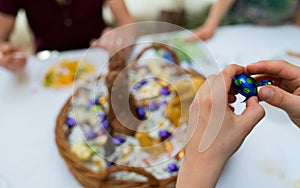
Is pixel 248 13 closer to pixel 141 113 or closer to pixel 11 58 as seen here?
pixel 141 113

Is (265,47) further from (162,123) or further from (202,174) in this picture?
(202,174)

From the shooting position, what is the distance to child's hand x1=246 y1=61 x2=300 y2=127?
43 centimetres

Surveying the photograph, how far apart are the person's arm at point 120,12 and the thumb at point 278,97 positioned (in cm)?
52

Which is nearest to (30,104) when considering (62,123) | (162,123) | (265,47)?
(62,123)

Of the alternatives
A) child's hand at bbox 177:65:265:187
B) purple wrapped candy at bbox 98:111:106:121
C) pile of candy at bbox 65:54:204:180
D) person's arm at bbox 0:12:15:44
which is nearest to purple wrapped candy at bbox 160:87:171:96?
pile of candy at bbox 65:54:204:180

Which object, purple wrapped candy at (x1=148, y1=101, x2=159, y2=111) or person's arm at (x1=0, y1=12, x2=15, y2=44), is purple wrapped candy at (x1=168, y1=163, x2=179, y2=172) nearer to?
purple wrapped candy at (x1=148, y1=101, x2=159, y2=111)

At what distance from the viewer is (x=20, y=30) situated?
1.40m

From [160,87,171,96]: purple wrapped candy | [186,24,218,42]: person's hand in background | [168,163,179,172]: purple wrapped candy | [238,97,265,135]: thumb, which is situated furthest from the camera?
[186,24,218,42]: person's hand in background

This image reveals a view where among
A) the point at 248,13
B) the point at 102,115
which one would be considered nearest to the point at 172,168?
the point at 102,115

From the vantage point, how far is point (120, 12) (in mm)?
896

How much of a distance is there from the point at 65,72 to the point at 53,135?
180 mm

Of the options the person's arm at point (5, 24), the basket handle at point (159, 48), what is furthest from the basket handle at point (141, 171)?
the person's arm at point (5, 24)

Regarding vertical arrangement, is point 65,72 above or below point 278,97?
below

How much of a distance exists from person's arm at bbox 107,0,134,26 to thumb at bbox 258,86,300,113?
20.4 inches
